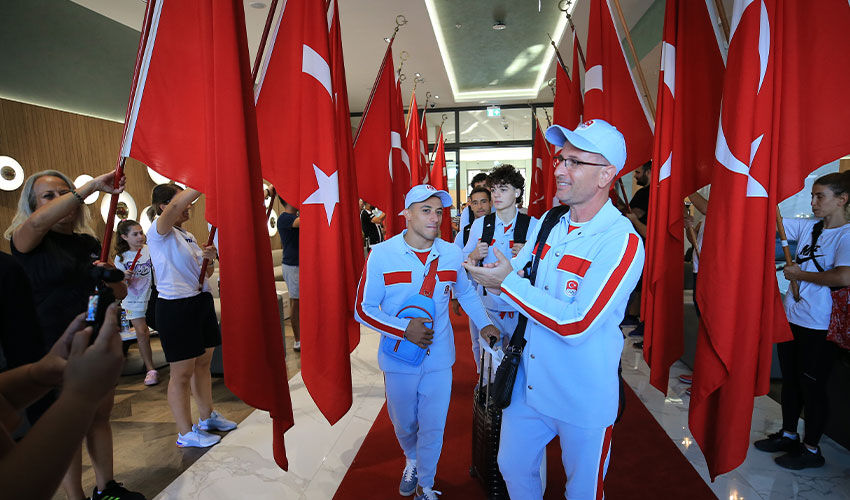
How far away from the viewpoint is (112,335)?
792 mm

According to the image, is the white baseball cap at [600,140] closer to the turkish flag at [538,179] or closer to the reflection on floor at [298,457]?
the reflection on floor at [298,457]

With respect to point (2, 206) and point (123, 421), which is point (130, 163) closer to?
point (2, 206)

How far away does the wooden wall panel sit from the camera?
4.95 metres

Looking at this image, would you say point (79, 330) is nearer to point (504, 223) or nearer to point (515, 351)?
point (515, 351)

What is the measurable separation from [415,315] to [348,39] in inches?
270

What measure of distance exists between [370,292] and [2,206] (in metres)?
5.20

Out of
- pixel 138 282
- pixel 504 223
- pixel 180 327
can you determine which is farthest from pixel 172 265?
pixel 504 223

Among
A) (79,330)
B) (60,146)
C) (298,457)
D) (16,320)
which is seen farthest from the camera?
(60,146)

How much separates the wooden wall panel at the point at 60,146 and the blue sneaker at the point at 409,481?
5269 mm

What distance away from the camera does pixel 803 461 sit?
8.86 feet

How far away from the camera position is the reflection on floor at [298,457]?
259 centimetres

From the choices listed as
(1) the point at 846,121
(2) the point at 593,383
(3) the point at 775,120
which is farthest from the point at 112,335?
(1) the point at 846,121

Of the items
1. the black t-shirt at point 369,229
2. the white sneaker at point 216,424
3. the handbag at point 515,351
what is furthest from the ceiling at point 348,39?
the white sneaker at point 216,424

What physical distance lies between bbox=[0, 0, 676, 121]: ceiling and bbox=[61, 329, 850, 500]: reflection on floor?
4212 mm
